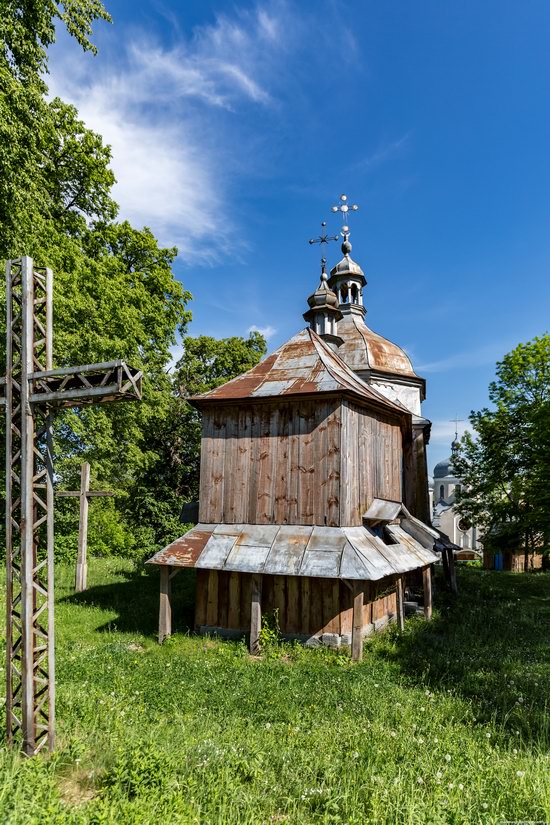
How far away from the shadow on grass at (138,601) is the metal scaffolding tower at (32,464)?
7234mm

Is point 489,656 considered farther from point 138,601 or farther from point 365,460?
point 138,601

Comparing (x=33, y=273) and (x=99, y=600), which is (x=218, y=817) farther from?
(x=99, y=600)

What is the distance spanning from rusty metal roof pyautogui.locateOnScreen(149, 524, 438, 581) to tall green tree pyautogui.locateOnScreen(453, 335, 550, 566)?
15009mm

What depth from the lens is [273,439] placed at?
43.6 feet

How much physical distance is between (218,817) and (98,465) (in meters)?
18.3

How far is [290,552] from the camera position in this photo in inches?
467

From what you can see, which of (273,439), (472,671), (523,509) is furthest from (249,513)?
(523,509)

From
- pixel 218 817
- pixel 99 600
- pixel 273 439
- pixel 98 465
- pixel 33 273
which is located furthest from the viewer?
pixel 98 465

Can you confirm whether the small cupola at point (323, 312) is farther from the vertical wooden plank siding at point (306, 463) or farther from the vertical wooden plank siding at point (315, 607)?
the vertical wooden plank siding at point (315, 607)

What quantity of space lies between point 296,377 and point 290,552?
15.3ft

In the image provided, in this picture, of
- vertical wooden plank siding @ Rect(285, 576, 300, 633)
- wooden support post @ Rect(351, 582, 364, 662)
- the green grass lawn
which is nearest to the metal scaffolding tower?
the green grass lawn

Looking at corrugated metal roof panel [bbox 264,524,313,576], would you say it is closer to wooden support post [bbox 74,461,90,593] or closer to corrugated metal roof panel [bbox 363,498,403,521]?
corrugated metal roof panel [bbox 363,498,403,521]

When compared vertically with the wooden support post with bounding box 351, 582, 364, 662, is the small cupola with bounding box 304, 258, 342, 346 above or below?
above

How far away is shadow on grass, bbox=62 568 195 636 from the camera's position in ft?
43.8
